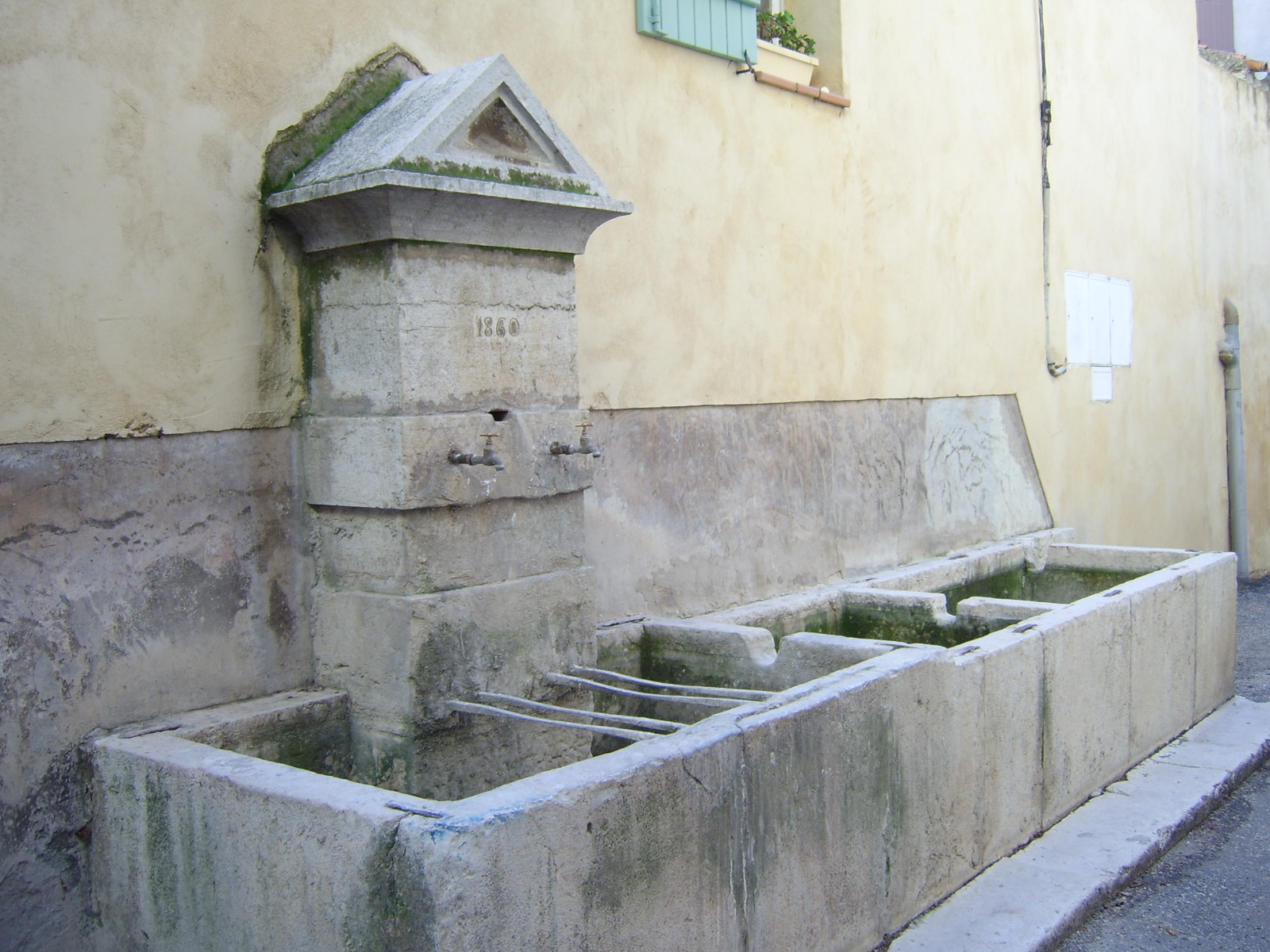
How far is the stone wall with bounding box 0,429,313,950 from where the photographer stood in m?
2.90

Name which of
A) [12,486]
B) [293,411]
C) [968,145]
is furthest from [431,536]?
[968,145]

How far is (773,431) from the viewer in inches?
217

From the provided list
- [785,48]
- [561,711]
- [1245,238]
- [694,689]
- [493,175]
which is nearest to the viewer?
[561,711]

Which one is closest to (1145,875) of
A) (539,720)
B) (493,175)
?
(539,720)

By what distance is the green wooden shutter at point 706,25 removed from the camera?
482 cm

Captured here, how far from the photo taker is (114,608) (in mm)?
3096

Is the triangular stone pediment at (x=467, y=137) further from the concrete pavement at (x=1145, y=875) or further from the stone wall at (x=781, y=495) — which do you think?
the concrete pavement at (x=1145, y=875)

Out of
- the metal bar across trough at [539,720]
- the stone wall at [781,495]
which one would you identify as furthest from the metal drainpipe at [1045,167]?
the metal bar across trough at [539,720]

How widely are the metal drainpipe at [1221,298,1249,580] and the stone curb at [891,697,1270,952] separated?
5.83 meters

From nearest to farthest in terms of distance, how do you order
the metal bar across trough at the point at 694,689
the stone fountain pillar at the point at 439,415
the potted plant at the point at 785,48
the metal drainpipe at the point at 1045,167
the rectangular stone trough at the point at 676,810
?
the rectangular stone trough at the point at 676,810, the stone fountain pillar at the point at 439,415, the metal bar across trough at the point at 694,689, the potted plant at the point at 785,48, the metal drainpipe at the point at 1045,167

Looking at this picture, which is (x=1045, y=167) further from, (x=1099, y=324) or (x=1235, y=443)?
(x=1235, y=443)

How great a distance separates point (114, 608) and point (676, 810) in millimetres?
1526

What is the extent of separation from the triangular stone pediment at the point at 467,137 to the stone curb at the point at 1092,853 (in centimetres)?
241

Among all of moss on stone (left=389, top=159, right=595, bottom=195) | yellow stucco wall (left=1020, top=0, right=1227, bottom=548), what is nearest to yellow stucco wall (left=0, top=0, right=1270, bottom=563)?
yellow stucco wall (left=1020, top=0, right=1227, bottom=548)
